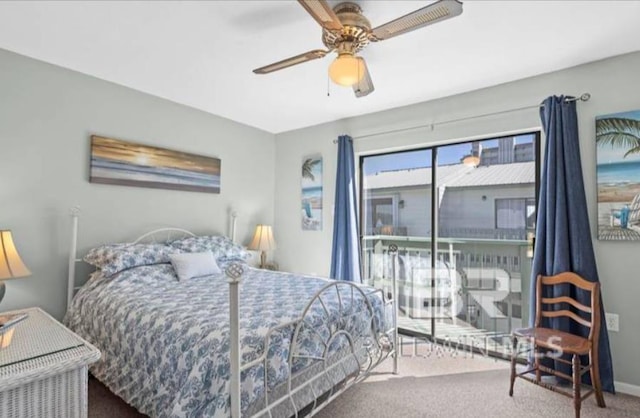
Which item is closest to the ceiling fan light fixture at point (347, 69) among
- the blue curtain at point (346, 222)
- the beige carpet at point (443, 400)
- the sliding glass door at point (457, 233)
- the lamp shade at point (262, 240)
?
the sliding glass door at point (457, 233)

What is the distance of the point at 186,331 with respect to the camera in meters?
1.71

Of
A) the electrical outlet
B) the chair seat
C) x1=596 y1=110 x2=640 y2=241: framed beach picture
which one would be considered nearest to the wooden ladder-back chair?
the chair seat

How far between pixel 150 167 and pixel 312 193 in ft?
6.21

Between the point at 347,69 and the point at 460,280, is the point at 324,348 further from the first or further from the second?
the point at 460,280

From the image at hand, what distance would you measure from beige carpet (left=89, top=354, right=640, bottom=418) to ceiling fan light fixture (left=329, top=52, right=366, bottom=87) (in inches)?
82.8

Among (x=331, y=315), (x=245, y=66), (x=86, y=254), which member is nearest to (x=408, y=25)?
(x=245, y=66)

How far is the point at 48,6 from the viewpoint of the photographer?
1.99 meters

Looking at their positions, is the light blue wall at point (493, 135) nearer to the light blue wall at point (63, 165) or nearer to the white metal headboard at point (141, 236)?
the white metal headboard at point (141, 236)

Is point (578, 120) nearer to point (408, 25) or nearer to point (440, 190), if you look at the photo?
point (440, 190)

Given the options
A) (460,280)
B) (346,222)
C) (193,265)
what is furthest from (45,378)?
(460,280)

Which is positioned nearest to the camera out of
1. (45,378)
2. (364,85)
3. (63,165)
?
(45,378)

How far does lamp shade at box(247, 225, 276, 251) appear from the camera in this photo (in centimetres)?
403

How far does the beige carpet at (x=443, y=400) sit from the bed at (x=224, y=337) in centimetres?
20

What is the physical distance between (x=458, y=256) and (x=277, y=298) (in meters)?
2.16
